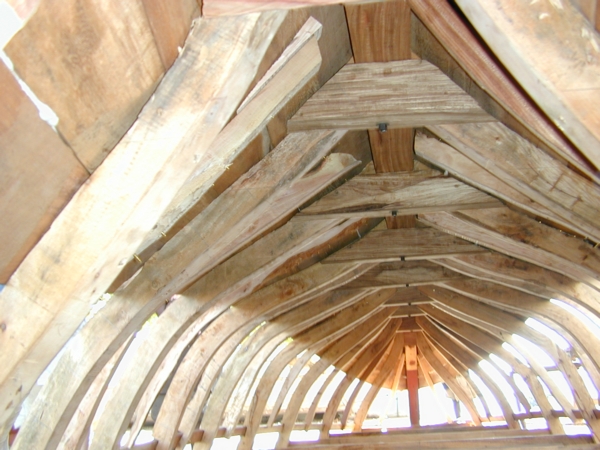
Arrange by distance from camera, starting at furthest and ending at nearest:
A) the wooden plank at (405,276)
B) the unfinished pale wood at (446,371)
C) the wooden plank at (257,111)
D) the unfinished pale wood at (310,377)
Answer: the unfinished pale wood at (446,371), the unfinished pale wood at (310,377), the wooden plank at (405,276), the wooden plank at (257,111)

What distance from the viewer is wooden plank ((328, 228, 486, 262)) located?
Answer: 5.38 metres

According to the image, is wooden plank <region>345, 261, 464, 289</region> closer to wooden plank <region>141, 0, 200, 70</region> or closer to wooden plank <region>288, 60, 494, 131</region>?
wooden plank <region>288, 60, 494, 131</region>

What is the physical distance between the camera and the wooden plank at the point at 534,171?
10.1ft

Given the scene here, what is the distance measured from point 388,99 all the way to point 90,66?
5.95 ft

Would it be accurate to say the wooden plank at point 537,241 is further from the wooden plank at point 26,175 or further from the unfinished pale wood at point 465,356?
the unfinished pale wood at point 465,356

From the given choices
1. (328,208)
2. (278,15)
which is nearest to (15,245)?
(278,15)

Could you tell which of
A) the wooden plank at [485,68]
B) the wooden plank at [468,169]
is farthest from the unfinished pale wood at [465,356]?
the wooden plank at [485,68]

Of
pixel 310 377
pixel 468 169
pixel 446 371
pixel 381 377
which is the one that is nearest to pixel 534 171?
pixel 468 169

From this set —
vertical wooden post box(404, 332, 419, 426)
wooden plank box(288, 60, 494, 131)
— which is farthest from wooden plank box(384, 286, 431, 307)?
wooden plank box(288, 60, 494, 131)

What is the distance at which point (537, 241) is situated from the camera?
13.7ft

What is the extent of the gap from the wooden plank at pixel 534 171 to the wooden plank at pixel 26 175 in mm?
2212

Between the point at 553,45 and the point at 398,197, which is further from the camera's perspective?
the point at 398,197

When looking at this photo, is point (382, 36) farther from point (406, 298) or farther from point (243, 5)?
point (406, 298)

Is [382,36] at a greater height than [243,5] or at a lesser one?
greater
